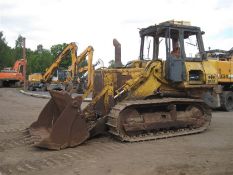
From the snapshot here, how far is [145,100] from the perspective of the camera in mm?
9117

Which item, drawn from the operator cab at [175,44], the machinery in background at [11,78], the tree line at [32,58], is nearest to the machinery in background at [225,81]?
the operator cab at [175,44]

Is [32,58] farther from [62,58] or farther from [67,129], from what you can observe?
[67,129]

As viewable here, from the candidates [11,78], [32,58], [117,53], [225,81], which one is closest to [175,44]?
[117,53]

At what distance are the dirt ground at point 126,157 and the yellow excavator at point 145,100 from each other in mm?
344

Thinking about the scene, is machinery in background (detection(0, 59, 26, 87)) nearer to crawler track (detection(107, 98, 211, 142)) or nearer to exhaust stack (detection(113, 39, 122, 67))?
exhaust stack (detection(113, 39, 122, 67))

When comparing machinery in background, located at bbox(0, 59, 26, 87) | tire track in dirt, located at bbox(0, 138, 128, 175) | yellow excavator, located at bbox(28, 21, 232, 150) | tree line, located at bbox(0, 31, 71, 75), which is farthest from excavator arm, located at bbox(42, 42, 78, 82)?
tree line, located at bbox(0, 31, 71, 75)

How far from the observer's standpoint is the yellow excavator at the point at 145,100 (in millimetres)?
8164

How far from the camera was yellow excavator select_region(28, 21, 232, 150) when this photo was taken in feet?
26.8

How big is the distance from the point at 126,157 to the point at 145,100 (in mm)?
2301

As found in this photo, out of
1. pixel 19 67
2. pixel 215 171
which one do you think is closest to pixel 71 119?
pixel 215 171

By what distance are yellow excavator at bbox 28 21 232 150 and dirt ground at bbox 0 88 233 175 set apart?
0.34 meters

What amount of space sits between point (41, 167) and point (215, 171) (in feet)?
9.43

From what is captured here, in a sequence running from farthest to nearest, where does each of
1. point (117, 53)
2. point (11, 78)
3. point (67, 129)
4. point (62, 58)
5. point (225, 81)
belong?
point (11, 78) → point (225, 81) → point (62, 58) → point (117, 53) → point (67, 129)

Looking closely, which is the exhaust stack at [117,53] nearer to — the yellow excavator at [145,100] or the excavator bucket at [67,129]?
the yellow excavator at [145,100]
